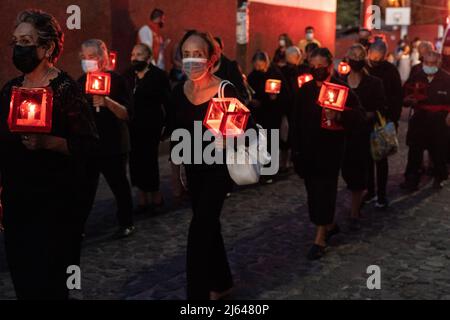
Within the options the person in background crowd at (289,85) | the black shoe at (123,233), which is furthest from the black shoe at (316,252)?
the person in background crowd at (289,85)

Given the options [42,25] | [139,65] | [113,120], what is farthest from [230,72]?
[42,25]

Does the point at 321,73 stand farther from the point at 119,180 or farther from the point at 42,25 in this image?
the point at 42,25

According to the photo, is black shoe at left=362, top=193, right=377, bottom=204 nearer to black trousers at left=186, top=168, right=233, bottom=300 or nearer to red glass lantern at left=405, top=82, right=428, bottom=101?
red glass lantern at left=405, top=82, right=428, bottom=101

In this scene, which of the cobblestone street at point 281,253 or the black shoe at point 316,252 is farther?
the black shoe at point 316,252

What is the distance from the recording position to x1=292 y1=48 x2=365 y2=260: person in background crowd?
625 centimetres

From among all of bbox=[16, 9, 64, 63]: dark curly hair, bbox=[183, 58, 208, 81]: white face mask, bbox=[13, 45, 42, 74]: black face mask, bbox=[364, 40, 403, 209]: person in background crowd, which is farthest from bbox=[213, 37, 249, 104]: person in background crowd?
bbox=[13, 45, 42, 74]: black face mask

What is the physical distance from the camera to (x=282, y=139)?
10969 mm

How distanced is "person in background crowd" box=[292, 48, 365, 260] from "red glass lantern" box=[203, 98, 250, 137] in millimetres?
1846

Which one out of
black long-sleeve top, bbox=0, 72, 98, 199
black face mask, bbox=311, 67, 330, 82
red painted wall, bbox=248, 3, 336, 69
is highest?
red painted wall, bbox=248, 3, 336, 69

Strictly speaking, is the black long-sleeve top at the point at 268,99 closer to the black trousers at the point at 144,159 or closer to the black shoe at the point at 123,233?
the black trousers at the point at 144,159

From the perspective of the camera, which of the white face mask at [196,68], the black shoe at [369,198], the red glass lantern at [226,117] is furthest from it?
the black shoe at [369,198]

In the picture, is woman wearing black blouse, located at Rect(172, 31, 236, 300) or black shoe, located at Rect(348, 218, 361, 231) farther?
black shoe, located at Rect(348, 218, 361, 231)

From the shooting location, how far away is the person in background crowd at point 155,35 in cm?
1162

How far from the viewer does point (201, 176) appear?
4.79 m
